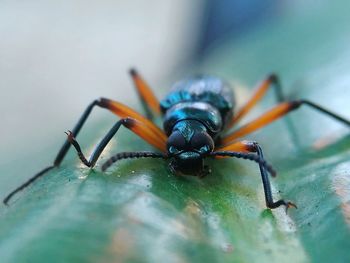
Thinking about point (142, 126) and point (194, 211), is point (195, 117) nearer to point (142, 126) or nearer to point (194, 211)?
point (142, 126)

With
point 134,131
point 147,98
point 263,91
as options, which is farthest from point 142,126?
point 263,91

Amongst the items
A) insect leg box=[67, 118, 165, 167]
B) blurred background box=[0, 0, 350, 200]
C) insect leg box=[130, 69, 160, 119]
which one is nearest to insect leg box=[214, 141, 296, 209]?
insect leg box=[67, 118, 165, 167]

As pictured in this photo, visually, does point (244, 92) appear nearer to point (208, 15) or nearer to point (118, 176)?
point (208, 15)

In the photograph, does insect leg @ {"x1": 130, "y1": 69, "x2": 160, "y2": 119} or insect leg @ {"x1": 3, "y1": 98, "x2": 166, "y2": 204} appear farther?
insect leg @ {"x1": 130, "y1": 69, "x2": 160, "y2": 119}

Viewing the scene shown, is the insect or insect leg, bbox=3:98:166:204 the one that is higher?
insect leg, bbox=3:98:166:204

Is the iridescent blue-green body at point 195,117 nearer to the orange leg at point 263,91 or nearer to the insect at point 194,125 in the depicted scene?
the insect at point 194,125

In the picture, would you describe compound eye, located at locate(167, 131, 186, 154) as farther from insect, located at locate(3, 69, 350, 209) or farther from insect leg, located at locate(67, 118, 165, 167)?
insect leg, located at locate(67, 118, 165, 167)

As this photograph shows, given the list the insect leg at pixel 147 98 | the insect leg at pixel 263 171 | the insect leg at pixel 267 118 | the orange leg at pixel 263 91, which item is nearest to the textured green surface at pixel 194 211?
the insect leg at pixel 263 171
